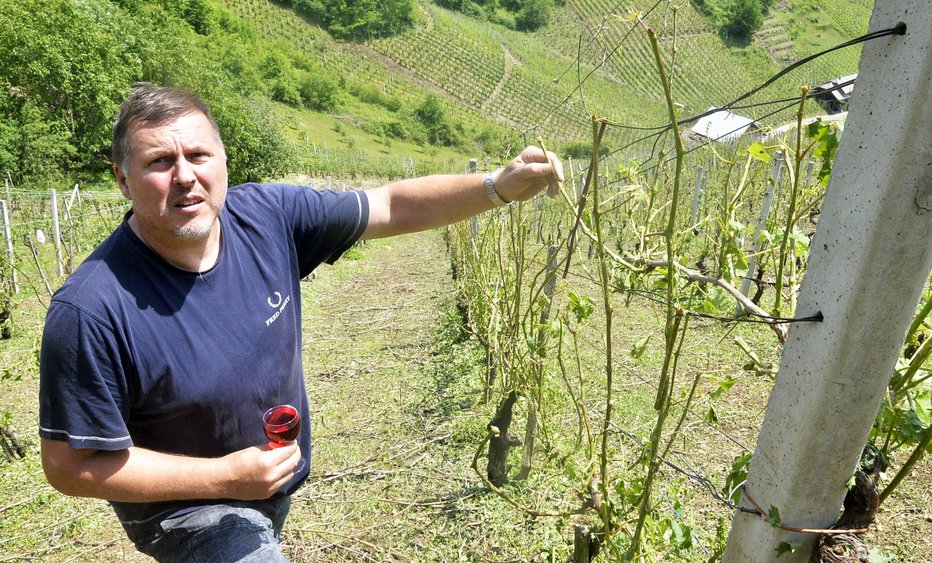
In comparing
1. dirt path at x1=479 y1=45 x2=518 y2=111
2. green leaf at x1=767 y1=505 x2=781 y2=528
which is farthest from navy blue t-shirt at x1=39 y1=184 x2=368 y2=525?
dirt path at x1=479 y1=45 x2=518 y2=111

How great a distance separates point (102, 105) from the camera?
2027 cm

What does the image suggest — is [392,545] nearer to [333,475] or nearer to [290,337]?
[333,475]

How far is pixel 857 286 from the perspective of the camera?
0.93 metres

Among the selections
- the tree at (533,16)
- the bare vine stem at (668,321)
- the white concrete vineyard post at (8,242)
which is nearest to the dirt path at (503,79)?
the tree at (533,16)

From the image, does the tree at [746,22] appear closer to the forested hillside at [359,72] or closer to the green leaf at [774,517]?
the forested hillside at [359,72]

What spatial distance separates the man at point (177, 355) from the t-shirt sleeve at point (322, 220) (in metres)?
0.15

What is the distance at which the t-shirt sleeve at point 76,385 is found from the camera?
1.36 m

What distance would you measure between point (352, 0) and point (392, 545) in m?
73.3

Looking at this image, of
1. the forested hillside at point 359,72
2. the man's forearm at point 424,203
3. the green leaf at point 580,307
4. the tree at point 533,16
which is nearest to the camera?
the green leaf at point 580,307

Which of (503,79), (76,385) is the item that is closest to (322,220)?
(76,385)

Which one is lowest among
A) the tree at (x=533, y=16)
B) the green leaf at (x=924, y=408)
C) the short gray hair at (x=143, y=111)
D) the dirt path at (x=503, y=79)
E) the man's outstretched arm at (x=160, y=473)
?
the dirt path at (x=503, y=79)

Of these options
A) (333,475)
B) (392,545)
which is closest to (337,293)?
(333,475)

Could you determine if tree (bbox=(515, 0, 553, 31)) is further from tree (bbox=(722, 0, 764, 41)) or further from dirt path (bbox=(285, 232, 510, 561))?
dirt path (bbox=(285, 232, 510, 561))

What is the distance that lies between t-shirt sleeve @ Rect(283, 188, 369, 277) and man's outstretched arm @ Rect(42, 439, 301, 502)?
0.76 meters
